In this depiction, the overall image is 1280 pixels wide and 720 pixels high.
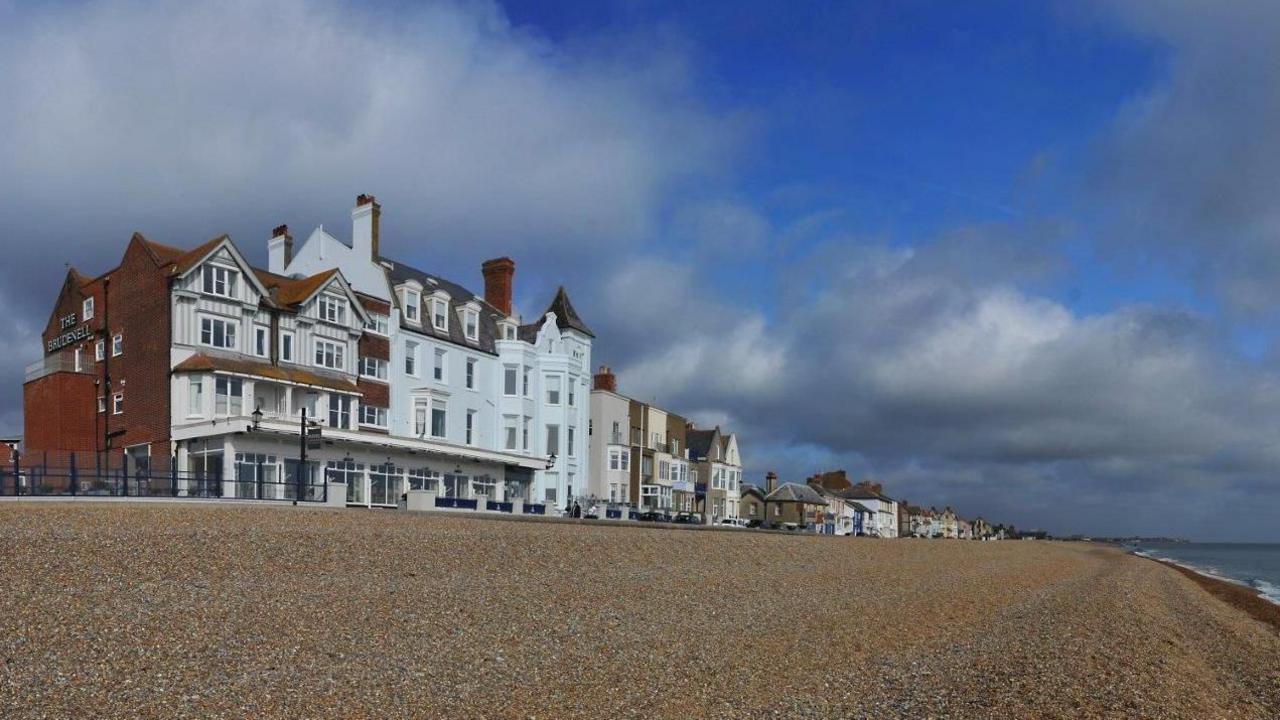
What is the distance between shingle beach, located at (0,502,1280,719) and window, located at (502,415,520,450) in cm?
2976

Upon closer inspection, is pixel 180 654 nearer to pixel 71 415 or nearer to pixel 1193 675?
pixel 1193 675

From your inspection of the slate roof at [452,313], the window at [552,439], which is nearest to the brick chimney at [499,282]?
the slate roof at [452,313]

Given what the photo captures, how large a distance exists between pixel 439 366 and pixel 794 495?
207ft

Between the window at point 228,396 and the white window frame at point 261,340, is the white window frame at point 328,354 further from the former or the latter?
the window at point 228,396

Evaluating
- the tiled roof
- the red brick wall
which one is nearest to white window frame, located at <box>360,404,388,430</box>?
the tiled roof

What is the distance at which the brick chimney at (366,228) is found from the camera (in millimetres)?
51031

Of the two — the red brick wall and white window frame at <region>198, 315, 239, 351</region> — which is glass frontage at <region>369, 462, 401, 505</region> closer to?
white window frame at <region>198, 315, 239, 351</region>

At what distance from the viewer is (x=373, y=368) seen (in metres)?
48.7

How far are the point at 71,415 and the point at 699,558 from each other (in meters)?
31.0

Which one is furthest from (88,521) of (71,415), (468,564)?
(71,415)

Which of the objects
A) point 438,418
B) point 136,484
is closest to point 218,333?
point 136,484

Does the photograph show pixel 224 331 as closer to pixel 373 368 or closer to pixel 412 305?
pixel 373 368

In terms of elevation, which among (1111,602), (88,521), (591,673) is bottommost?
(1111,602)

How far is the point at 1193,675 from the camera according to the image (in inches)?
703
